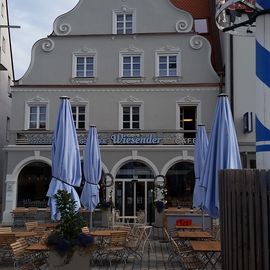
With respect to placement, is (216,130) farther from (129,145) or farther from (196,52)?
(196,52)

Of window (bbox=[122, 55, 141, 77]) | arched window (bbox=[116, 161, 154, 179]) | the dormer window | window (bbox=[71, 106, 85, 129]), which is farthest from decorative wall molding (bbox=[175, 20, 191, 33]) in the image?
arched window (bbox=[116, 161, 154, 179])

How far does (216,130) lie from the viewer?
29.6 ft

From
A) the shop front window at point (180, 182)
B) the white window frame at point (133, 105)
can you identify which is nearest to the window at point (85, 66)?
the white window frame at point (133, 105)

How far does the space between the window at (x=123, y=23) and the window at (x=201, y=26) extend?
181 inches

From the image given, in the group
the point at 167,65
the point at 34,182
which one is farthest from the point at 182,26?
the point at 34,182

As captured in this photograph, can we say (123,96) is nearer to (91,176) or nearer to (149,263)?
(91,176)

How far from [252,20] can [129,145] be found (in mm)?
18840

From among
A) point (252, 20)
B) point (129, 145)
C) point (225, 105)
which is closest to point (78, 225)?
point (225, 105)

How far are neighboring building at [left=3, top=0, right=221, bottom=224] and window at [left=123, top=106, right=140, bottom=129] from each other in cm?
5

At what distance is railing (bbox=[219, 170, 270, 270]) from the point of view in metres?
5.01

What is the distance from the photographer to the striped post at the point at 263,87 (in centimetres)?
551

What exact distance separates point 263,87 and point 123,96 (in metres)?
19.8

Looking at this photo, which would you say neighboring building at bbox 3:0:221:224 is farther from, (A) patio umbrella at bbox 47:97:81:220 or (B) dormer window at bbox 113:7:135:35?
(A) patio umbrella at bbox 47:97:81:220

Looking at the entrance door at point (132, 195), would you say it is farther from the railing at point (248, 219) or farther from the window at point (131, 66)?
the railing at point (248, 219)
